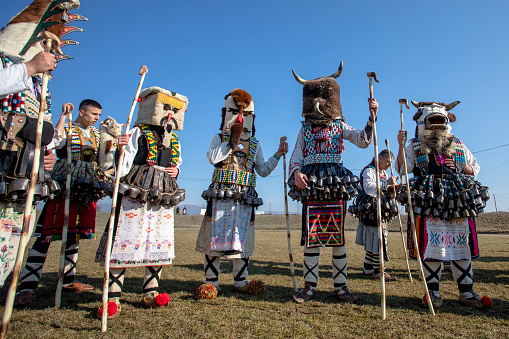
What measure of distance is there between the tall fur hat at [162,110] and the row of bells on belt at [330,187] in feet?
5.92

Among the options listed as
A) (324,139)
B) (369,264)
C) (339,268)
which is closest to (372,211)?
(369,264)

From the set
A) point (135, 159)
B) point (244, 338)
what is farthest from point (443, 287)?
point (135, 159)

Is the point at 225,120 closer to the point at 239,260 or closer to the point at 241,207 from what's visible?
the point at 241,207

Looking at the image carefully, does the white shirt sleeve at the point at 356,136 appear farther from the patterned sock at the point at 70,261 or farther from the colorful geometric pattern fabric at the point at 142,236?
the patterned sock at the point at 70,261

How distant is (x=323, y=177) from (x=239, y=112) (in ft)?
5.13

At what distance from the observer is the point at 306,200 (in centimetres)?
418

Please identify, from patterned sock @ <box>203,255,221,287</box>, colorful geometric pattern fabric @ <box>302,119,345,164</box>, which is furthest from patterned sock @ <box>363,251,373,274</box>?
patterned sock @ <box>203,255,221,287</box>

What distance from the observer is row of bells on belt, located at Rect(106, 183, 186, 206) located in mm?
3365

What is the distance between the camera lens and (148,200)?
351 cm

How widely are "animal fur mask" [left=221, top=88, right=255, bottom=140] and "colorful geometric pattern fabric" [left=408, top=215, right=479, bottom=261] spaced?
2.63 meters

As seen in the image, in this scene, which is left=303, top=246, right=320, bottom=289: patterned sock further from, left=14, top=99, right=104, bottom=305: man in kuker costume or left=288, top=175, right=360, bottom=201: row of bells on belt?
left=14, top=99, right=104, bottom=305: man in kuker costume

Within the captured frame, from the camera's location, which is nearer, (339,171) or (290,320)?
(290,320)

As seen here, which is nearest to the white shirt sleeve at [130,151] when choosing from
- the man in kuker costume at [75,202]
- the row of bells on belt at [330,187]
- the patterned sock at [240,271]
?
the man in kuker costume at [75,202]

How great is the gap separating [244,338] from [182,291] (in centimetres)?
184
